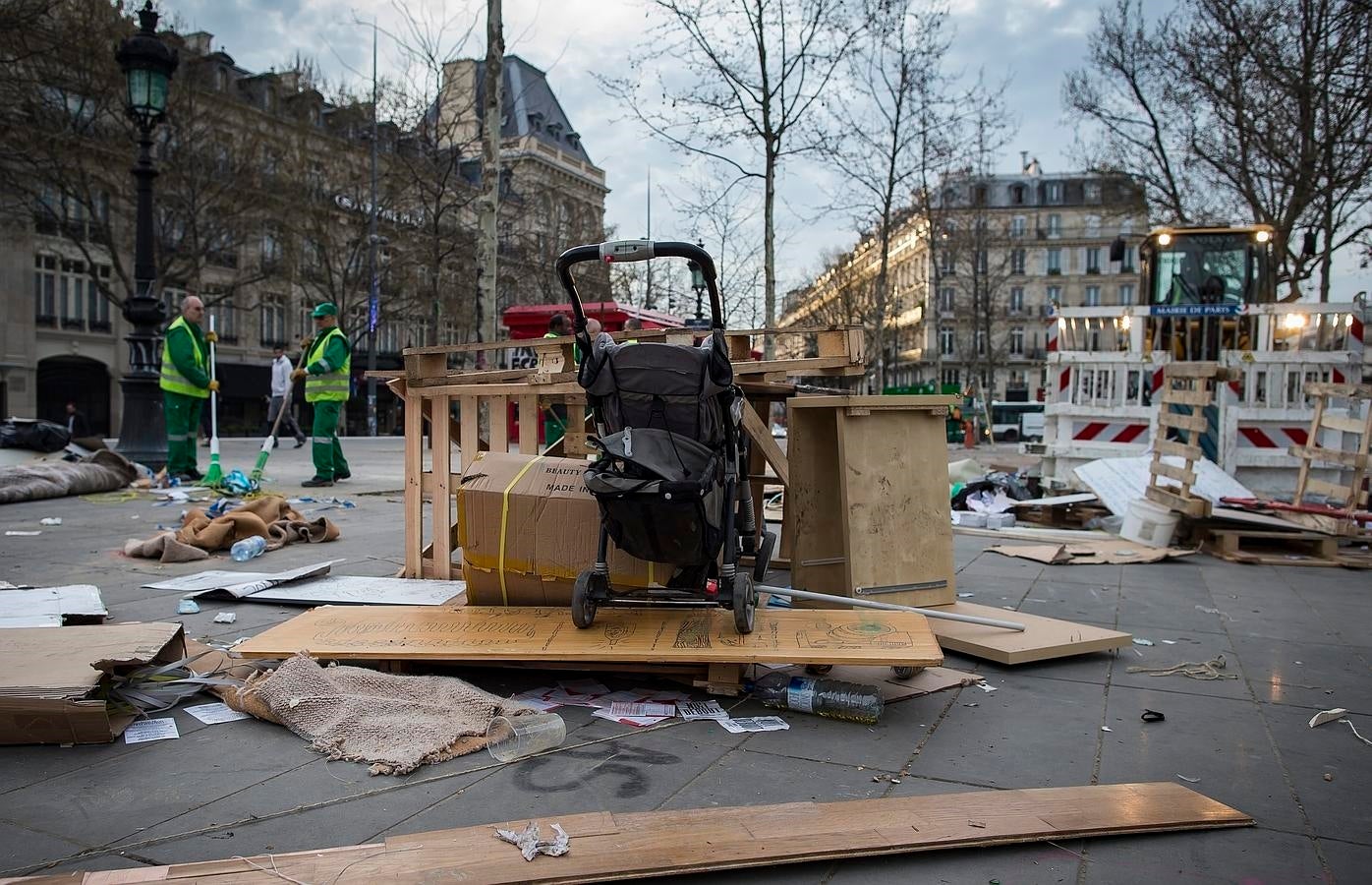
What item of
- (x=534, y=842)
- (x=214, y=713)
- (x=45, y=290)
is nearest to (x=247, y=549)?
(x=214, y=713)

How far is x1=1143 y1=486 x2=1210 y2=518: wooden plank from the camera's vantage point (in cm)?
752

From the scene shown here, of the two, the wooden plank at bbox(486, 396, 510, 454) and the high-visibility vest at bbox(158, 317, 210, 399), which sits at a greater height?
the high-visibility vest at bbox(158, 317, 210, 399)

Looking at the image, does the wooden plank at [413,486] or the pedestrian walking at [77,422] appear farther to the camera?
the pedestrian walking at [77,422]

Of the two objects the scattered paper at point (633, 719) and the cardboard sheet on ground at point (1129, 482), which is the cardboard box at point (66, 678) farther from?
the cardboard sheet on ground at point (1129, 482)

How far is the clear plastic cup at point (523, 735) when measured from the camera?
300 centimetres

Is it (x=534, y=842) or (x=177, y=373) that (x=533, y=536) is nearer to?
(x=534, y=842)

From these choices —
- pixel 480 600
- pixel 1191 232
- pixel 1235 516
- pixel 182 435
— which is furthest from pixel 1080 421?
pixel 182 435

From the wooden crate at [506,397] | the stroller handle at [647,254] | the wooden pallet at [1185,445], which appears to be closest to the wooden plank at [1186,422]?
the wooden pallet at [1185,445]

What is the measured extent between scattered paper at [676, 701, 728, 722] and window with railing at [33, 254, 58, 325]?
40217 millimetres

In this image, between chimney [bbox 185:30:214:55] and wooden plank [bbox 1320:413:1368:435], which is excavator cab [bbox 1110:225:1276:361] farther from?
chimney [bbox 185:30:214:55]

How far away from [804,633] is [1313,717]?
192 centimetres

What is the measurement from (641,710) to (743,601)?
579mm

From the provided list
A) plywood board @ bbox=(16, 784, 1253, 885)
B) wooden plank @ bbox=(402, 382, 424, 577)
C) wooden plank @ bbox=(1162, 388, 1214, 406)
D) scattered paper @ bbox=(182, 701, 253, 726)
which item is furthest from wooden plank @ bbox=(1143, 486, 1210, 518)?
scattered paper @ bbox=(182, 701, 253, 726)

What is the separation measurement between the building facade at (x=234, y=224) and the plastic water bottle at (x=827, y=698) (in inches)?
853
